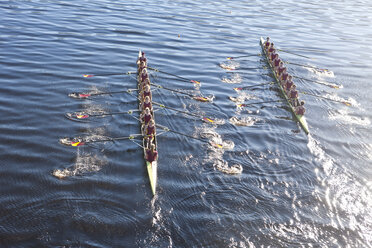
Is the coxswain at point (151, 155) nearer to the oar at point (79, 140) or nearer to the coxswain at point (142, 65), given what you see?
the oar at point (79, 140)

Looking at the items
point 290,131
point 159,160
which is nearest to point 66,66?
point 159,160

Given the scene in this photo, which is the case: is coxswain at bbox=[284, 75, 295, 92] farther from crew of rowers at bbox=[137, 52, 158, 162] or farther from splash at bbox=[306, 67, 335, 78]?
crew of rowers at bbox=[137, 52, 158, 162]

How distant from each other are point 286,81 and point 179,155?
1270 centimetres

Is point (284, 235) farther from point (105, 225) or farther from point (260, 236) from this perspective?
point (105, 225)

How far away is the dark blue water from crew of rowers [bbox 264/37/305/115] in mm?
1060

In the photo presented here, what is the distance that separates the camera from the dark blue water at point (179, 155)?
13.9 meters

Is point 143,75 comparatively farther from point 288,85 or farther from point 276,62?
point 276,62

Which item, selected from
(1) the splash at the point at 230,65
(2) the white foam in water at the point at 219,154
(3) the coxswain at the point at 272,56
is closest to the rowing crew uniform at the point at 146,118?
(2) the white foam in water at the point at 219,154

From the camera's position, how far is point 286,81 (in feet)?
85.8

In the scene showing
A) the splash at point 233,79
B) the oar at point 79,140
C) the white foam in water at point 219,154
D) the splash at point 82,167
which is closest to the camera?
the splash at point 82,167

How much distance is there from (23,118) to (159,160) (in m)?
9.29

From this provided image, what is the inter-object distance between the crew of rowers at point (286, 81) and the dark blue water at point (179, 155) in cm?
→ 106

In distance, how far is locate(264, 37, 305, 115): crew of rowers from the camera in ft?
75.3

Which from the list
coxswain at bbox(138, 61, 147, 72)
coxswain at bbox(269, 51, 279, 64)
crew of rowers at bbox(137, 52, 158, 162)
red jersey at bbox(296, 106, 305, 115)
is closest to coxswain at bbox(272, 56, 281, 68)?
coxswain at bbox(269, 51, 279, 64)
